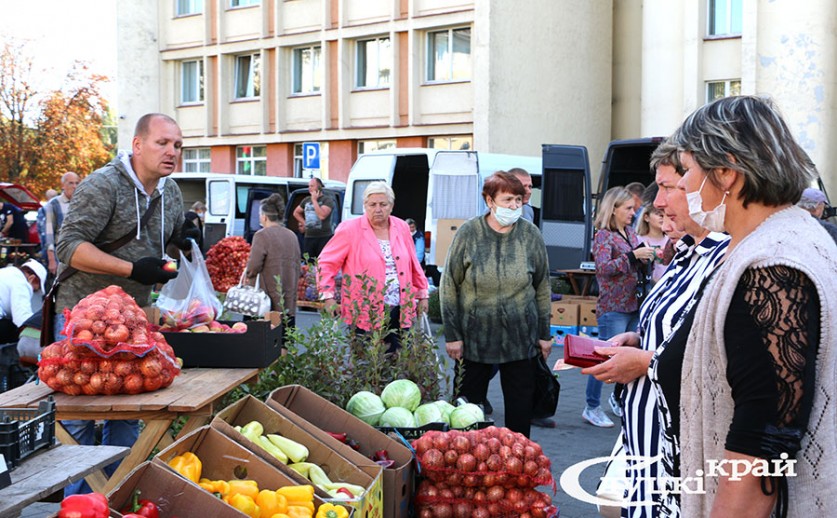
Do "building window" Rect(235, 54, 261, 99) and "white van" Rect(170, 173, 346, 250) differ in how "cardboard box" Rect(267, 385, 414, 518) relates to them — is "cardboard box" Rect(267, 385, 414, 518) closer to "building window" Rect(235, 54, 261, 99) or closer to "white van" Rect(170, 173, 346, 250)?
"white van" Rect(170, 173, 346, 250)

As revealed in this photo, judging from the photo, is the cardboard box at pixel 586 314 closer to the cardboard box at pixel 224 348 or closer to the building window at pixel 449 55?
the cardboard box at pixel 224 348

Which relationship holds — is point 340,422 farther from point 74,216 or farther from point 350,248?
point 350,248

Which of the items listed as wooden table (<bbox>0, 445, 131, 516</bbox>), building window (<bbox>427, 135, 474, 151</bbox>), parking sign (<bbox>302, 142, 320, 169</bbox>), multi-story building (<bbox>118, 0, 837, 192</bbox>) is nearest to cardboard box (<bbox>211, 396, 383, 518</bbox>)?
wooden table (<bbox>0, 445, 131, 516</bbox>)

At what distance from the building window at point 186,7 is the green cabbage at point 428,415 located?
31.9 m

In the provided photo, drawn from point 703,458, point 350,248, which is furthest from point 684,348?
point 350,248

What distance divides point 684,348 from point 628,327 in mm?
5663

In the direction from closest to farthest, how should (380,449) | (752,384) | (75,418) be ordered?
(752,384) → (75,418) → (380,449)

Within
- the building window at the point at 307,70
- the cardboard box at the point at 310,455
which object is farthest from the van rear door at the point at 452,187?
the building window at the point at 307,70

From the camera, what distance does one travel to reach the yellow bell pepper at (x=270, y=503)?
3479 mm

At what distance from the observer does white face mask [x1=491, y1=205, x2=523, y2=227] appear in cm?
616

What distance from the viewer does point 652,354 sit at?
3.10 meters

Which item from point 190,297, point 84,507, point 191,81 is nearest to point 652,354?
point 84,507

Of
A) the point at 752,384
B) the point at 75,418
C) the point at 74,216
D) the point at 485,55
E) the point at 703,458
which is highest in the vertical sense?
the point at 485,55

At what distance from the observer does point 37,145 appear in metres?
40.3
